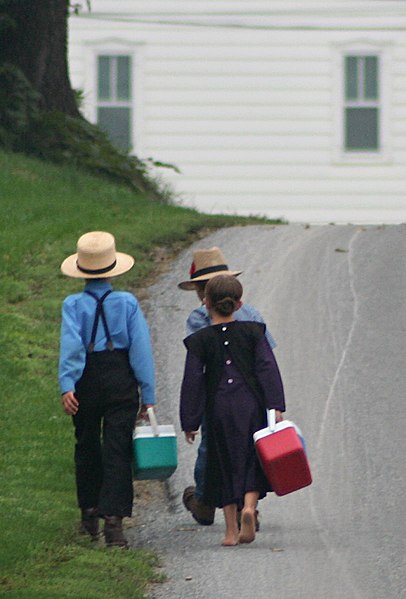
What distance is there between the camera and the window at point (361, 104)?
2483 cm

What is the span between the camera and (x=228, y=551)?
8.35m

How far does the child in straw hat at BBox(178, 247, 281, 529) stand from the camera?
8.90 metres

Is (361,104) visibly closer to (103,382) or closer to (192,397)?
(192,397)

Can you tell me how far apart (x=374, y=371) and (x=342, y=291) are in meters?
2.38

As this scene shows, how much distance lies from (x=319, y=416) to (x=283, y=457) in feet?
9.00

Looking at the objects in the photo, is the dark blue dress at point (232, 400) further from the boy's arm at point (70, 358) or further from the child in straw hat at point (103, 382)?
the boy's arm at point (70, 358)

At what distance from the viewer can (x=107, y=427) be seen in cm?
862

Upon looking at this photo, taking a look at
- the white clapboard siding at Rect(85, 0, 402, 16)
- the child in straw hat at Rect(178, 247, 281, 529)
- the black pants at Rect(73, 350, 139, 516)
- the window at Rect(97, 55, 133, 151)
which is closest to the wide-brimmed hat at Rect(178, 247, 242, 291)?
the child in straw hat at Rect(178, 247, 281, 529)

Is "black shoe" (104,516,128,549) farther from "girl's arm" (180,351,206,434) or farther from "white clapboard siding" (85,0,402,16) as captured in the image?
"white clapboard siding" (85,0,402,16)

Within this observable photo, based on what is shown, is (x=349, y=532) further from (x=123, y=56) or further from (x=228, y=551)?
(x=123, y=56)

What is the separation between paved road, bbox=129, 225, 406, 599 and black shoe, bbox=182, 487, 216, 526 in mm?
71

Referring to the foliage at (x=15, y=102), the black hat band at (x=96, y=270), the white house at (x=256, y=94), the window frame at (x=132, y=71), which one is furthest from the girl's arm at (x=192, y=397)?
the window frame at (x=132, y=71)

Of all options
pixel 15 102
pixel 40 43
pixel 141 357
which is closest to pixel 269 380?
pixel 141 357

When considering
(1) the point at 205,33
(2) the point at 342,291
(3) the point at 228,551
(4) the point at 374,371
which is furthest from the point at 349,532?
(1) the point at 205,33
